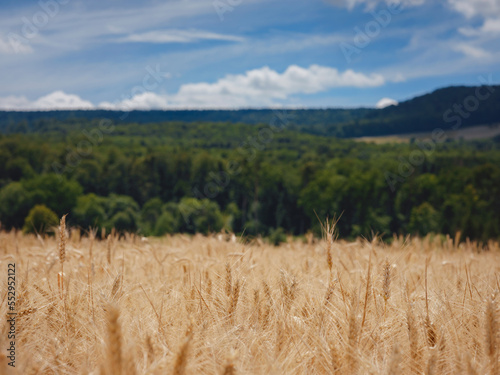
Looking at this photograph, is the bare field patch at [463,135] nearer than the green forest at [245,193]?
No

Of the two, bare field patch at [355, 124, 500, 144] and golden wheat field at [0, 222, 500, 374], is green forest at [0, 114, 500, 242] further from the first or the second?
bare field patch at [355, 124, 500, 144]

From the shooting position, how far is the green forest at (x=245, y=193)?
4638 cm

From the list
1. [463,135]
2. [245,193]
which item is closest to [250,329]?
[245,193]

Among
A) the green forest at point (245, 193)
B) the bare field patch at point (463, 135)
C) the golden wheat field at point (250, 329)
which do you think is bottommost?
the green forest at point (245, 193)

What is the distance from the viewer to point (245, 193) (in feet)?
237

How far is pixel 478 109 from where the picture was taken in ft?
593

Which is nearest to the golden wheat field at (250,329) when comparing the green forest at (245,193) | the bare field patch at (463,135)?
the green forest at (245,193)

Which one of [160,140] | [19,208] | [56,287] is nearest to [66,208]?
[19,208]

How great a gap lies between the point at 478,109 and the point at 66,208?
19772cm

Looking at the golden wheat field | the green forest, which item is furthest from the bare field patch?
the golden wheat field

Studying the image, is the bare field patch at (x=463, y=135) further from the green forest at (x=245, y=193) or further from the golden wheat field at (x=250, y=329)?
the golden wheat field at (x=250, y=329)

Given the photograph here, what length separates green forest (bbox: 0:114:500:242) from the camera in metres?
46.4

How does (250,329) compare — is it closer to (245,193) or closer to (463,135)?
(245,193)

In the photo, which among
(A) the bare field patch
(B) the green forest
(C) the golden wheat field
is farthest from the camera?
(A) the bare field patch
